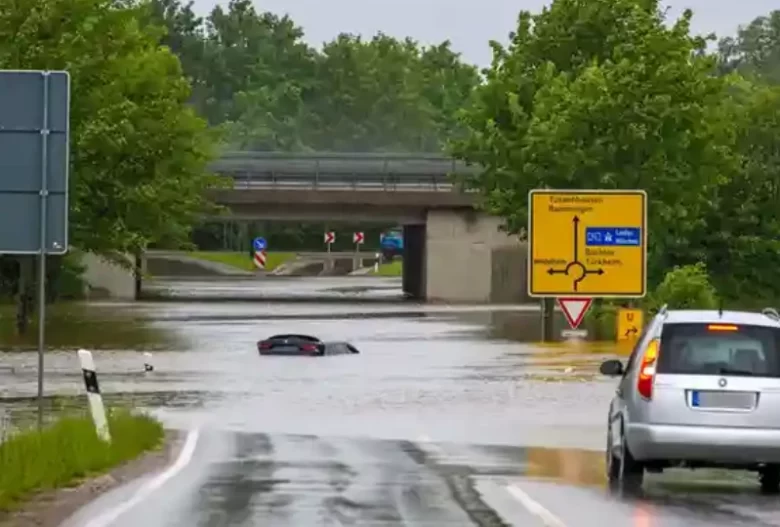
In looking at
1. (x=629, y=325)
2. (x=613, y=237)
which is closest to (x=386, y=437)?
(x=613, y=237)

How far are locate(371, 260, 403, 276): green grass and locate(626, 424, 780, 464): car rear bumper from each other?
118m

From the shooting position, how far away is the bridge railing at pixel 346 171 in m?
88.3

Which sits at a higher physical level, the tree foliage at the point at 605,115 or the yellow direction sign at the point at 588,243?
the tree foliage at the point at 605,115

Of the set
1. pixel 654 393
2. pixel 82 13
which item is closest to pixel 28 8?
pixel 82 13

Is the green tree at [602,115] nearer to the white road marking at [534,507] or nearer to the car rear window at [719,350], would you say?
the car rear window at [719,350]

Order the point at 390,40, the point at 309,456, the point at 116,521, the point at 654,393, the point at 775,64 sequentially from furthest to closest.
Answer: the point at 390,40
the point at 775,64
the point at 309,456
the point at 654,393
the point at 116,521

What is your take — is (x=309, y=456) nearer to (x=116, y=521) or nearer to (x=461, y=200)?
(x=116, y=521)

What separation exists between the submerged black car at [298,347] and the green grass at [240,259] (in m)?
85.6

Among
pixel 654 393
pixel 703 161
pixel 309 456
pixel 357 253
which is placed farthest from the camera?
pixel 357 253

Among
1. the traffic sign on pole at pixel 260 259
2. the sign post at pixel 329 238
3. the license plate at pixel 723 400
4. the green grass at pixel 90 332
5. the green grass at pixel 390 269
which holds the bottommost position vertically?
the green grass at pixel 90 332

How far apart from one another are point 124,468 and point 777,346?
6.27 meters

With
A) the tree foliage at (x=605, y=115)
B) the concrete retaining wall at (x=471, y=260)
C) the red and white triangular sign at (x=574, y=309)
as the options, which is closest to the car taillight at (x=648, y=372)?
the red and white triangular sign at (x=574, y=309)

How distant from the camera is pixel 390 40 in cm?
19825

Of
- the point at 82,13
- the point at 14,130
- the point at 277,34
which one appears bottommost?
the point at 14,130
